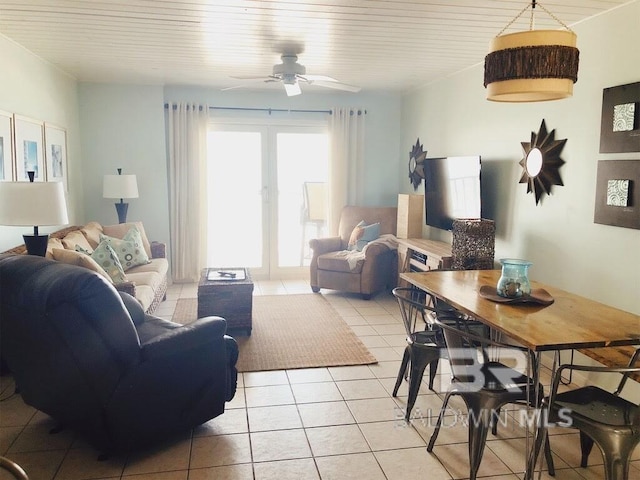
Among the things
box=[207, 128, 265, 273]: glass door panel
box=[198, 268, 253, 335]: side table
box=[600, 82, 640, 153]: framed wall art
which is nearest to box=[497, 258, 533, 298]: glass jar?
box=[600, 82, 640, 153]: framed wall art

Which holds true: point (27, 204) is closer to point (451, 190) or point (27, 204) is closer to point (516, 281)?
point (516, 281)

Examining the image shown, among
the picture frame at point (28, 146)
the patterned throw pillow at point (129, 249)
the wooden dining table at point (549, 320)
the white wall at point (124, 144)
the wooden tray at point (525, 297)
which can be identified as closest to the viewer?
the wooden dining table at point (549, 320)

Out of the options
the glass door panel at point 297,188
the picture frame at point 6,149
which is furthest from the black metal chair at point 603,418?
the glass door panel at point 297,188

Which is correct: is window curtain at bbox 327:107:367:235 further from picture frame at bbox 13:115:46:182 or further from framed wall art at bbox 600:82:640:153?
framed wall art at bbox 600:82:640:153

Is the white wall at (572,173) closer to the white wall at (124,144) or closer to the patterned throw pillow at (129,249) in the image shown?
the patterned throw pillow at (129,249)

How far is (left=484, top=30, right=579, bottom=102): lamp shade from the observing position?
7.22 feet

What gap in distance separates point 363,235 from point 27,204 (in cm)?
363

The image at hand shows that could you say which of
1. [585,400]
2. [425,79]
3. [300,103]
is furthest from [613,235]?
[300,103]

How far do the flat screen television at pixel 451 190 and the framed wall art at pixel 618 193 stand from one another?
1.29 metres

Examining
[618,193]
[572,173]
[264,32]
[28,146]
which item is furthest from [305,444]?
[28,146]

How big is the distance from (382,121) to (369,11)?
11.3 ft

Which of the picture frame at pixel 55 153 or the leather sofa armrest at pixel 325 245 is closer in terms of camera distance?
the picture frame at pixel 55 153

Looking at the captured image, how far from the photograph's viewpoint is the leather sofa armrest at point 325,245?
593 cm

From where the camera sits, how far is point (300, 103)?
20.9 feet
